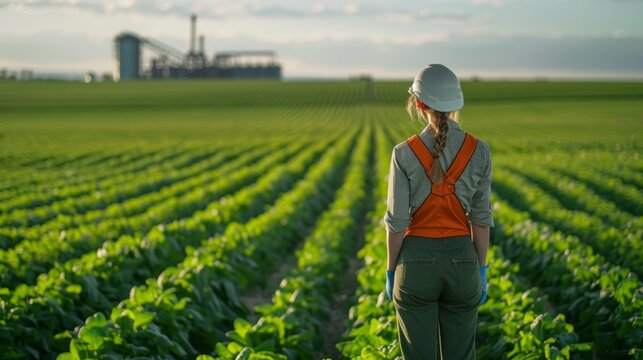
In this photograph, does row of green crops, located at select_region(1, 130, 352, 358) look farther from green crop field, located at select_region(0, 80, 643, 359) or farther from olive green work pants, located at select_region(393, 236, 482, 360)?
olive green work pants, located at select_region(393, 236, 482, 360)

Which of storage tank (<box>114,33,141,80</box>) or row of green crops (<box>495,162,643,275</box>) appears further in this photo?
storage tank (<box>114,33,141,80</box>)

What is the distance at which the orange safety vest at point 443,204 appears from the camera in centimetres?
365

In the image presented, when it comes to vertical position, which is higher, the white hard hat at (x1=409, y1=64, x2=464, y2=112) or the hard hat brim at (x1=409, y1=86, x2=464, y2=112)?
the white hard hat at (x1=409, y1=64, x2=464, y2=112)

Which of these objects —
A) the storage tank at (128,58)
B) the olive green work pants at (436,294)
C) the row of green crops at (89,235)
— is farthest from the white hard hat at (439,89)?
the storage tank at (128,58)

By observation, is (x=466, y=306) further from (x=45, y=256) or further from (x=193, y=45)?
(x=193, y=45)

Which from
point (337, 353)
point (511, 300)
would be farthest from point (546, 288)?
point (337, 353)

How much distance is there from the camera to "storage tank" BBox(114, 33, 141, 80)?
12291 cm

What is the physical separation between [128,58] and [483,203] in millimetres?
127007

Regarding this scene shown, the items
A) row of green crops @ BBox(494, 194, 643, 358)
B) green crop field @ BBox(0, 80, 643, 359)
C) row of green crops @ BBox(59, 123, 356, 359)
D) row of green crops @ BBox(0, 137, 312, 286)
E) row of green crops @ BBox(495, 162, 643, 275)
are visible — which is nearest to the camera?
row of green crops @ BBox(59, 123, 356, 359)

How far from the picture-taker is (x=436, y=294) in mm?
3670

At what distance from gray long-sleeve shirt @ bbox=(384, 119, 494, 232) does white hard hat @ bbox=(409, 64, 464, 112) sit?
4.5 inches

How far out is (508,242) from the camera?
981 centimetres

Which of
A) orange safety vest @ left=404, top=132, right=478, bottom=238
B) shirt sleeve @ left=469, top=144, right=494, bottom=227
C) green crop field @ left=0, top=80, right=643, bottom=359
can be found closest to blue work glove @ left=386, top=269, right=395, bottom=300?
orange safety vest @ left=404, top=132, right=478, bottom=238

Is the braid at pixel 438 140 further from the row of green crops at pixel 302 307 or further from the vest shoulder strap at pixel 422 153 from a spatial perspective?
the row of green crops at pixel 302 307
